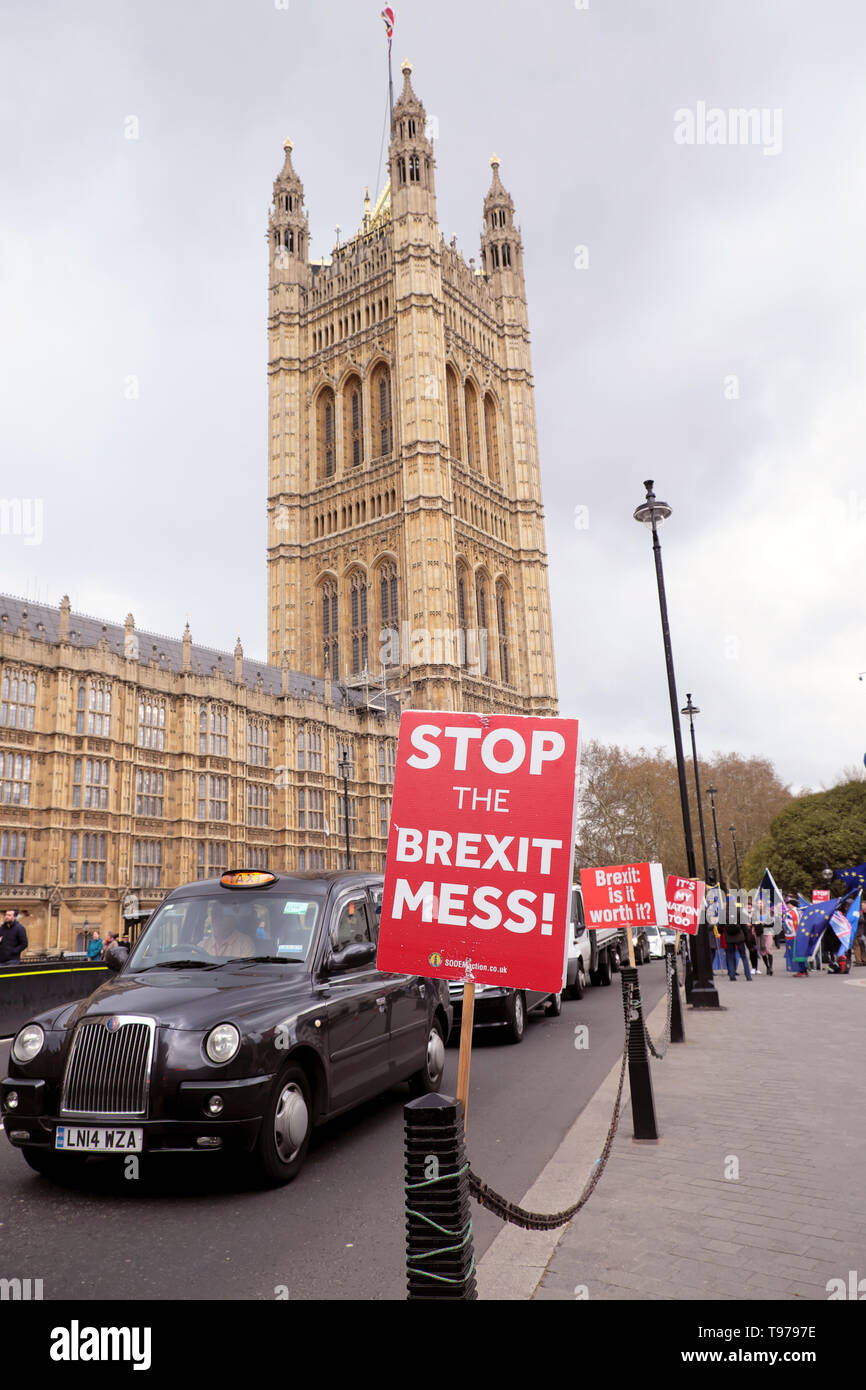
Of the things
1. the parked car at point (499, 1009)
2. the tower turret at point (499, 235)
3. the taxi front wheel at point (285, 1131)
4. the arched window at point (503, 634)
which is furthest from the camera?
the tower turret at point (499, 235)

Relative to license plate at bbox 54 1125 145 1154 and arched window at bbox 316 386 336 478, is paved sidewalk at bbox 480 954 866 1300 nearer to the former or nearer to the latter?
license plate at bbox 54 1125 145 1154

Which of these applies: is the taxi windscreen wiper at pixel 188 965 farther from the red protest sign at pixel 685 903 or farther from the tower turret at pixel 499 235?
the tower turret at pixel 499 235

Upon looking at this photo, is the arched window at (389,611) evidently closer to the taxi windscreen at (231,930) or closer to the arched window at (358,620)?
the arched window at (358,620)

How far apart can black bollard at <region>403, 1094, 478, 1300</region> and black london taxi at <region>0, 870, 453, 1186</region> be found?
105 inches

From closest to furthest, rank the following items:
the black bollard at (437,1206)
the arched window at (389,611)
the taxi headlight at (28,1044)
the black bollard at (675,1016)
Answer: the black bollard at (437,1206)
the taxi headlight at (28,1044)
the black bollard at (675,1016)
the arched window at (389,611)

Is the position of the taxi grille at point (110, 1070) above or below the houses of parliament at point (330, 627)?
below

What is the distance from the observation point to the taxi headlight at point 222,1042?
4984mm

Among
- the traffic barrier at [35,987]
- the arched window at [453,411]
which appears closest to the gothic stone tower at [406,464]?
the arched window at [453,411]

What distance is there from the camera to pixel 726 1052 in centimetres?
977

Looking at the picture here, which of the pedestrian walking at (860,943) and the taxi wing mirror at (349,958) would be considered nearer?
the taxi wing mirror at (349,958)

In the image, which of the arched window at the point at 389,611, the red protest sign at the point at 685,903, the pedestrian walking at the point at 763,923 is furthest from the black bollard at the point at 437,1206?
the arched window at the point at 389,611

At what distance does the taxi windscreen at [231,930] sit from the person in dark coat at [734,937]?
51.5 feet

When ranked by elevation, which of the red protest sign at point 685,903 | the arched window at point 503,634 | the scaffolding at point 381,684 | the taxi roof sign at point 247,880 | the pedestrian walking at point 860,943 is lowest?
the pedestrian walking at point 860,943
